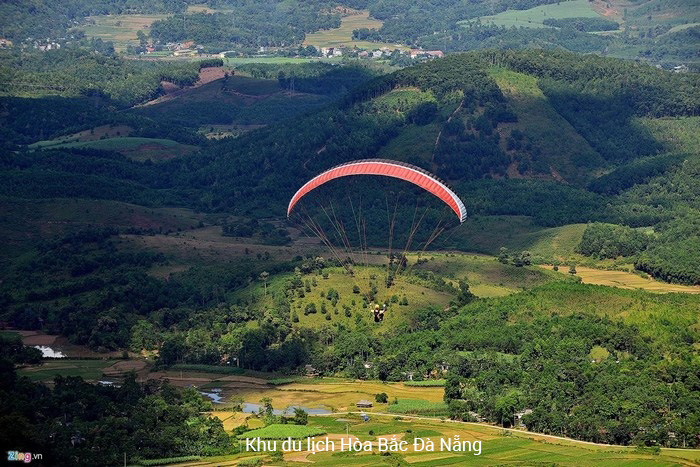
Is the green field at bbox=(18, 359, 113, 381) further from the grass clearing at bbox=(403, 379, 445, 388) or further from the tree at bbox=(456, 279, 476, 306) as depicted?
the tree at bbox=(456, 279, 476, 306)

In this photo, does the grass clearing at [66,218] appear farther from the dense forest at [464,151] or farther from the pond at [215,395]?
the pond at [215,395]

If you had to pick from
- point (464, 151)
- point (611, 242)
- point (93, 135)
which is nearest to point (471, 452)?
point (611, 242)

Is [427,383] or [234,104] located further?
[234,104]

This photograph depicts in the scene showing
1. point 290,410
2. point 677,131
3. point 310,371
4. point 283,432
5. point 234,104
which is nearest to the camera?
point 283,432

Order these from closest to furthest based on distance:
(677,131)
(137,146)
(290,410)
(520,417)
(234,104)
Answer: (520,417)
(290,410)
(677,131)
(137,146)
(234,104)

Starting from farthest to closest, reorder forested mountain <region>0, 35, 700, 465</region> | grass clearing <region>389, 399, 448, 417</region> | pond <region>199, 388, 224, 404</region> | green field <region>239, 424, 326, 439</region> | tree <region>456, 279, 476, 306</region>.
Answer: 1. tree <region>456, 279, 476, 306</region>
2. pond <region>199, 388, 224, 404</region>
3. grass clearing <region>389, 399, 448, 417</region>
4. forested mountain <region>0, 35, 700, 465</region>
5. green field <region>239, 424, 326, 439</region>

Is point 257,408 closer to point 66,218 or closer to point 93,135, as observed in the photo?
point 66,218

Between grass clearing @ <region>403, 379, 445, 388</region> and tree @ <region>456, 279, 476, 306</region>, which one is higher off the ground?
tree @ <region>456, 279, 476, 306</region>

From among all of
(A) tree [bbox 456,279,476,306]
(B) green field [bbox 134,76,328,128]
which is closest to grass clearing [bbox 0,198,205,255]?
(A) tree [bbox 456,279,476,306]

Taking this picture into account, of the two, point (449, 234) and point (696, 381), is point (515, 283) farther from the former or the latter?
point (696, 381)

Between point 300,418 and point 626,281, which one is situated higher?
point 300,418

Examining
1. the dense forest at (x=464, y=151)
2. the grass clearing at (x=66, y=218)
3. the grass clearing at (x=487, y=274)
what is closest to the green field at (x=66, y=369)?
the grass clearing at (x=487, y=274)

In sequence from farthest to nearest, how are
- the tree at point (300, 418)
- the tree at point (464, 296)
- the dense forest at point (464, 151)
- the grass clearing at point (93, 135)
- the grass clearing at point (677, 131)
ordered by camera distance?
the grass clearing at point (93, 135), the grass clearing at point (677, 131), the dense forest at point (464, 151), the tree at point (464, 296), the tree at point (300, 418)
